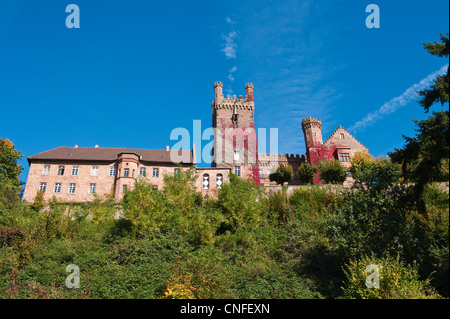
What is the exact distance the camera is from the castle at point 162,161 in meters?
37.2

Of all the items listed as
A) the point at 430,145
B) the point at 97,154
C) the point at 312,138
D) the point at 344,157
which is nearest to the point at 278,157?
the point at 312,138

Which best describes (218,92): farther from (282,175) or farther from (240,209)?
(240,209)

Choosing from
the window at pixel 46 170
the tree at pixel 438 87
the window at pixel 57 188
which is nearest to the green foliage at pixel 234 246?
the tree at pixel 438 87

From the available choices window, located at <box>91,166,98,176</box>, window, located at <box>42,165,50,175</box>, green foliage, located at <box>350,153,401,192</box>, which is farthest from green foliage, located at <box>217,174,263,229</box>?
window, located at <box>42,165,50,175</box>

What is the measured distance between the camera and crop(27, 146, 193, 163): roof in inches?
1551

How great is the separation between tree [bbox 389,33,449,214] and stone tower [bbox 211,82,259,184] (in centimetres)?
2563

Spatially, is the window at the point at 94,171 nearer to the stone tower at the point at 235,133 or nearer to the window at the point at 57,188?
the window at the point at 57,188

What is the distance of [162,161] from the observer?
4025 centimetres

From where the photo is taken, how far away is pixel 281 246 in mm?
20516

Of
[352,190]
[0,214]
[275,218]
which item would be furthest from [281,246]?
[0,214]

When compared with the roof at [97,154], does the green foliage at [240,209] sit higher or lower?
lower

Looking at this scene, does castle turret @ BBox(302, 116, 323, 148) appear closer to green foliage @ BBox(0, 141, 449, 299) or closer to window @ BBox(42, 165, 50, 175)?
green foliage @ BBox(0, 141, 449, 299)

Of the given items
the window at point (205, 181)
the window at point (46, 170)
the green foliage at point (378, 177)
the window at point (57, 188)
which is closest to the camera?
the green foliage at point (378, 177)

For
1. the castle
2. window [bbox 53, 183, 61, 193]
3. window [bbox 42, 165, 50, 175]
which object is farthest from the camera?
window [bbox 42, 165, 50, 175]
